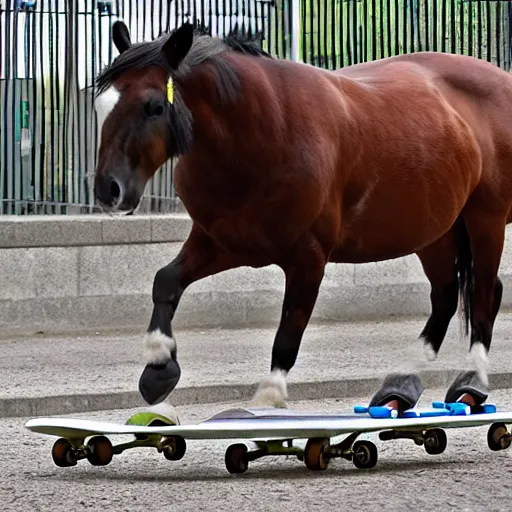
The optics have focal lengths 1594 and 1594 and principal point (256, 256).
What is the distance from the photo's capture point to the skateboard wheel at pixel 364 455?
713cm

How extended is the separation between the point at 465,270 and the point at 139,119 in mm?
2655

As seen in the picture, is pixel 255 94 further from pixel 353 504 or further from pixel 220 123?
pixel 353 504

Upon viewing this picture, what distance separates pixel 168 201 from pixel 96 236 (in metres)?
0.74

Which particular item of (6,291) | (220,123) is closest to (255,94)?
(220,123)

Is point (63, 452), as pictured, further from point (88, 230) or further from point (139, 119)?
point (88, 230)

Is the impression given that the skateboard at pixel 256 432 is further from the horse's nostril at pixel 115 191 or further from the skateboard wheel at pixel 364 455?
the horse's nostril at pixel 115 191

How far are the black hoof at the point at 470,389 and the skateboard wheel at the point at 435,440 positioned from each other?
570mm

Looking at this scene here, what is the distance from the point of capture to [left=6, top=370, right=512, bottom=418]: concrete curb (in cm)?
931

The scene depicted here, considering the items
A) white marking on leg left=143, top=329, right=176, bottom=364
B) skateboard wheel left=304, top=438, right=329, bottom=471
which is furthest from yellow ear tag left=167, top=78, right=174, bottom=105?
skateboard wheel left=304, top=438, right=329, bottom=471

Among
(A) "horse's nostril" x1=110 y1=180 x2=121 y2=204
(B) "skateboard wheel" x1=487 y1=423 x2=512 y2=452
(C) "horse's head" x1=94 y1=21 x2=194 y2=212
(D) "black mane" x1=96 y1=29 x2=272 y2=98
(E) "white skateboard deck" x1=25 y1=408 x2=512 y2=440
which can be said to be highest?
(D) "black mane" x1=96 y1=29 x2=272 y2=98

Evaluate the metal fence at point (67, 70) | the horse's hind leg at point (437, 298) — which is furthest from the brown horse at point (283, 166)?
the metal fence at point (67, 70)

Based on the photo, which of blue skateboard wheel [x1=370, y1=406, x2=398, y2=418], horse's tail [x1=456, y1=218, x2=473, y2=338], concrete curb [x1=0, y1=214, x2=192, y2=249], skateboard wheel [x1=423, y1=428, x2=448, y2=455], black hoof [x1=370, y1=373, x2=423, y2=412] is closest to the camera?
blue skateboard wheel [x1=370, y1=406, x2=398, y2=418]

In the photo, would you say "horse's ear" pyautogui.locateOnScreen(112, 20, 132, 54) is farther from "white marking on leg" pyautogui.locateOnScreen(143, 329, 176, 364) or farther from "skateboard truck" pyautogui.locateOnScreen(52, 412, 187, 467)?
"skateboard truck" pyautogui.locateOnScreen(52, 412, 187, 467)

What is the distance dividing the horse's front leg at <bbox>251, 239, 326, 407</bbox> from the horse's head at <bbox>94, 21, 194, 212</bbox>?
774 millimetres
